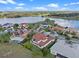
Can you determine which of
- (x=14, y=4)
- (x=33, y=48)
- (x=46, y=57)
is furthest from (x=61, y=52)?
(x=14, y=4)

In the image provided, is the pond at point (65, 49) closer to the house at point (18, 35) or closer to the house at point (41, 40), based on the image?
the house at point (41, 40)

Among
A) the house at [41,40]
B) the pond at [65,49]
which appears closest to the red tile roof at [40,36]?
the house at [41,40]

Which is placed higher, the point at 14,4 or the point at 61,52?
the point at 14,4

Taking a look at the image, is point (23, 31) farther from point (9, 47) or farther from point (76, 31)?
point (76, 31)

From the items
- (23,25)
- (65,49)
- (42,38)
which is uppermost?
(23,25)

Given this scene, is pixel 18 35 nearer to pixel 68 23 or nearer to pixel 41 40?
pixel 41 40

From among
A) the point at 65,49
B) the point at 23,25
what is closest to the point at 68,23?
the point at 65,49

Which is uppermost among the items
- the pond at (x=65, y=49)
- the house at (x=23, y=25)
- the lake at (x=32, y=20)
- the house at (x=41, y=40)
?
the lake at (x=32, y=20)

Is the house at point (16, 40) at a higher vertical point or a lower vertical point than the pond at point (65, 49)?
higher

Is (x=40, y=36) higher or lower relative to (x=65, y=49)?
higher
